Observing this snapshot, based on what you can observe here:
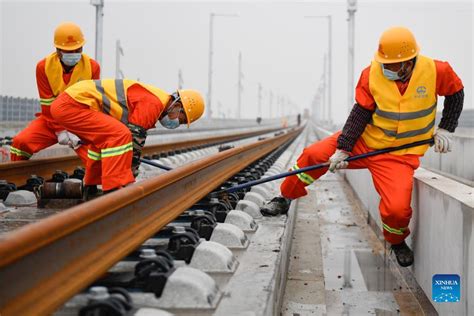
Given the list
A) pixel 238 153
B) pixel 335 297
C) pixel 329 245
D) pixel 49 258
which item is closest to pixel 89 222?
pixel 49 258

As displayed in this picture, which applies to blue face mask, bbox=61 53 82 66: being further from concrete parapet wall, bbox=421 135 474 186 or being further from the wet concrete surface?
concrete parapet wall, bbox=421 135 474 186

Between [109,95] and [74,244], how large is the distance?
3488 millimetres

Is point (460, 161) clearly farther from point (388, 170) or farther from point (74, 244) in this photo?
point (74, 244)

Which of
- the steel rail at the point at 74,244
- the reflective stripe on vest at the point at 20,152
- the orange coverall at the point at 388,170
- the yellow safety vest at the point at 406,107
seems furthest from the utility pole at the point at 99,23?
the steel rail at the point at 74,244

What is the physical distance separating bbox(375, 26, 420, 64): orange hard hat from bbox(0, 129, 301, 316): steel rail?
2.03 meters

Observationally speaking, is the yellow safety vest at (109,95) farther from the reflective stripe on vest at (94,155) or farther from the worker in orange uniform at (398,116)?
the worker in orange uniform at (398,116)

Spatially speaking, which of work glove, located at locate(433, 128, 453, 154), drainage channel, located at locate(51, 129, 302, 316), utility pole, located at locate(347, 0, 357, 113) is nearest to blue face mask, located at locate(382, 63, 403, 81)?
work glove, located at locate(433, 128, 453, 154)

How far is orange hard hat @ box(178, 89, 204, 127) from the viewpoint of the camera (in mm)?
5906

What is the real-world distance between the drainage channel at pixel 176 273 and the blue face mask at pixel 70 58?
118 inches

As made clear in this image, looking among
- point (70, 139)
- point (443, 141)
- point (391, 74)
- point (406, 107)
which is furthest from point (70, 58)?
point (443, 141)

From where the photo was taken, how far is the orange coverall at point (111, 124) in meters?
5.52

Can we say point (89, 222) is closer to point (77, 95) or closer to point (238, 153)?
point (77, 95)

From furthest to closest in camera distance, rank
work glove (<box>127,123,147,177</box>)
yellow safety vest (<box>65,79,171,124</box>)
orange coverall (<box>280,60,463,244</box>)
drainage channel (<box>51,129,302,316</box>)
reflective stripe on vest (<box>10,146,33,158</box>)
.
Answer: reflective stripe on vest (<box>10,146,33,158</box>) → yellow safety vest (<box>65,79,171,124</box>) → work glove (<box>127,123,147,177</box>) → orange coverall (<box>280,60,463,244</box>) → drainage channel (<box>51,129,302,316</box>)

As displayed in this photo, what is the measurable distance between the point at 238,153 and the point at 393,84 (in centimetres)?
391
